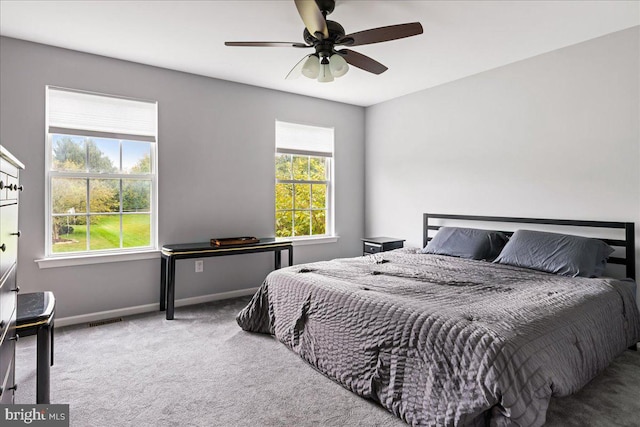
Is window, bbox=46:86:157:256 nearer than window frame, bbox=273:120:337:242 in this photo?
Yes

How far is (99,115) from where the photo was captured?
3.48 metres

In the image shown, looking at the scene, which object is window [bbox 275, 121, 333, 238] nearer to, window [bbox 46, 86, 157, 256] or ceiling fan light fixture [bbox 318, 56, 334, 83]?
window [bbox 46, 86, 157, 256]

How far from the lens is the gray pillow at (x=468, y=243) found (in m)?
3.48

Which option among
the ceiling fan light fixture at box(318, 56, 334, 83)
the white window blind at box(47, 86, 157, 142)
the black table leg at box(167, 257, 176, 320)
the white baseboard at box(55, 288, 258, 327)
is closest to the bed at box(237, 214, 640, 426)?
the black table leg at box(167, 257, 176, 320)

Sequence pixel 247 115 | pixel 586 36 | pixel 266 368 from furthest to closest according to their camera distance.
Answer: pixel 247 115
pixel 586 36
pixel 266 368

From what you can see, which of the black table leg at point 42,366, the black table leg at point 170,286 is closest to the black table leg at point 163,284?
the black table leg at point 170,286

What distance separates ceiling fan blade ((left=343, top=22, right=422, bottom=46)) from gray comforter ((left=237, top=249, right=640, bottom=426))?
1.58 m

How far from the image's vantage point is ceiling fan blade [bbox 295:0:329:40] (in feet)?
6.43

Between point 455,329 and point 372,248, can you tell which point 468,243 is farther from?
point 455,329

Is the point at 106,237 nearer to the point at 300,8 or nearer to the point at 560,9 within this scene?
the point at 300,8

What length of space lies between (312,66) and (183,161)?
2044 mm

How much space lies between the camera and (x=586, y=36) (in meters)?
3.01

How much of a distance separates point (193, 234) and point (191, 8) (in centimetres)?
224

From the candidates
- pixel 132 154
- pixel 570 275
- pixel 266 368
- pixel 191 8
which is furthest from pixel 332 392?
pixel 132 154
